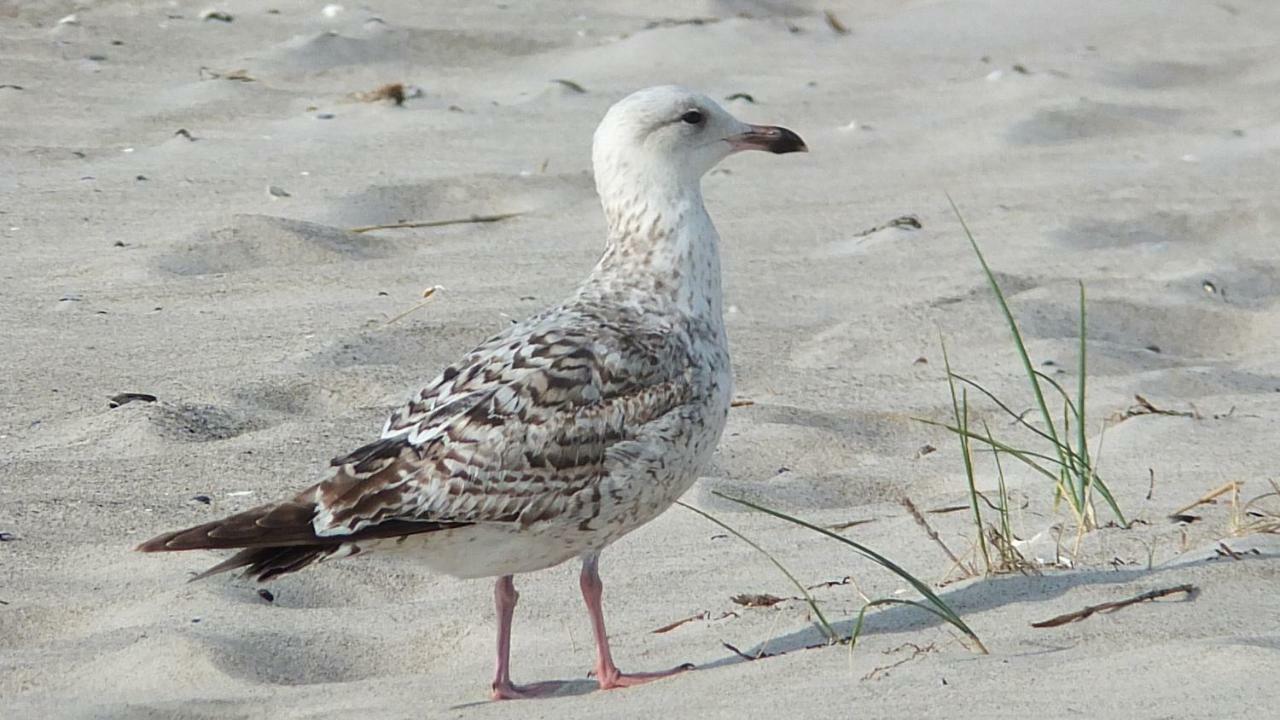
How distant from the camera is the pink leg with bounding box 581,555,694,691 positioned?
13.5ft

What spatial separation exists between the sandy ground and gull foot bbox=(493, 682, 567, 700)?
50mm

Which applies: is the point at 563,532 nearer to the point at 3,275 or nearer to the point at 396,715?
the point at 396,715

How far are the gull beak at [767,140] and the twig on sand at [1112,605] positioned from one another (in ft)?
5.53

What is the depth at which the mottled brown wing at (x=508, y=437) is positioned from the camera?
4.09 metres

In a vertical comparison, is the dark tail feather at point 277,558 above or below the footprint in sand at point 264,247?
above

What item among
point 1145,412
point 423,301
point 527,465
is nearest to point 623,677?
point 527,465

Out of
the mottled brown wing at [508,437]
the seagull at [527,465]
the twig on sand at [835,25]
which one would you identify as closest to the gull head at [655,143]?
the seagull at [527,465]

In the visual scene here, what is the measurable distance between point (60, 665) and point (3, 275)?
3.06 metres

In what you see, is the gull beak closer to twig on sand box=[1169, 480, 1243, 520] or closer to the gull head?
the gull head

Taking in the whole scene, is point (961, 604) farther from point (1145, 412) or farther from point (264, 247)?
point (264, 247)

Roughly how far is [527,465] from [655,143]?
1188 millimetres

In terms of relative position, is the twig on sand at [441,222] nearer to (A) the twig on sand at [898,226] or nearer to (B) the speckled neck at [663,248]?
(A) the twig on sand at [898,226]

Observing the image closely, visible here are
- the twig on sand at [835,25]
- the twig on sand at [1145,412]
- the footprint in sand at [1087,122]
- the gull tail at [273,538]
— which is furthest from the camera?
the twig on sand at [835,25]

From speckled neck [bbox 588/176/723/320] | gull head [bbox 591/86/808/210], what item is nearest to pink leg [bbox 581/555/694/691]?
speckled neck [bbox 588/176/723/320]
